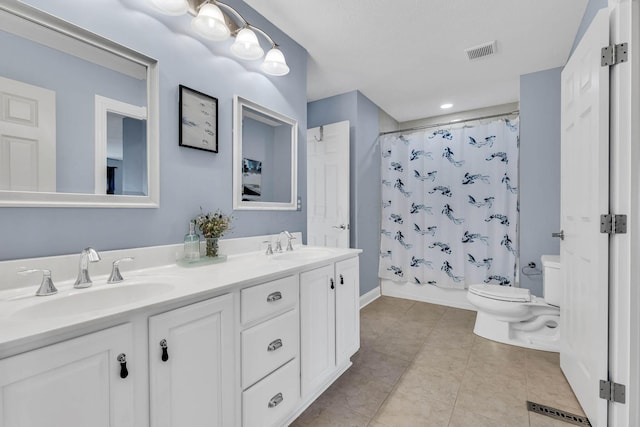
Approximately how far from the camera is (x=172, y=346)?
940mm

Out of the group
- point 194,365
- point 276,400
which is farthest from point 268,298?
point 276,400

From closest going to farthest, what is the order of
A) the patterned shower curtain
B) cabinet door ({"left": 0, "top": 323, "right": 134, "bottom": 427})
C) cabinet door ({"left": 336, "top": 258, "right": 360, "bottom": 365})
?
Answer: 1. cabinet door ({"left": 0, "top": 323, "right": 134, "bottom": 427})
2. cabinet door ({"left": 336, "top": 258, "right": 360, "bottom": 365})
3. the patterned shower curtain

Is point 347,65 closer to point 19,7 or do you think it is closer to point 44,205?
point 19,7

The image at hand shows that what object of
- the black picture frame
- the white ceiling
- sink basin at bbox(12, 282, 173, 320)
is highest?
the white ceiling

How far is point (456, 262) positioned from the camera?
3223 millimetres

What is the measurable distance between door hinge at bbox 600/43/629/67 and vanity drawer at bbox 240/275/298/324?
1.75 meters

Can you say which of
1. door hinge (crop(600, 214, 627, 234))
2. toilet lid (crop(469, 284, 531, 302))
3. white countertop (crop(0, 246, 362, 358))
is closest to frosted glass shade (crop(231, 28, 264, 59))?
white countertop (crop(0, 246, 362, 358))

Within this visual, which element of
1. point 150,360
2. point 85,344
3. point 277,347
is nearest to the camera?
point 85,344

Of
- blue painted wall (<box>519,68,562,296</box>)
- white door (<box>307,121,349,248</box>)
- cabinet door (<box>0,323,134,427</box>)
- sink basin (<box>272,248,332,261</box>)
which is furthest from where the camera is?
white door (<box>307,121,349,248</box>)

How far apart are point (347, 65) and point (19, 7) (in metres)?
2.23

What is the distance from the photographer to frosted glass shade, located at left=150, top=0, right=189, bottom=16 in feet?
4.34

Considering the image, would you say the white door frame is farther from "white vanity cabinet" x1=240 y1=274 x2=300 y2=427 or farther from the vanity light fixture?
the vanity light fixture

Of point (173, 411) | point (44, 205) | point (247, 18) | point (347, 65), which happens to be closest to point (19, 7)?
point (44, 205)

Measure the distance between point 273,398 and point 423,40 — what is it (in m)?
2.65
